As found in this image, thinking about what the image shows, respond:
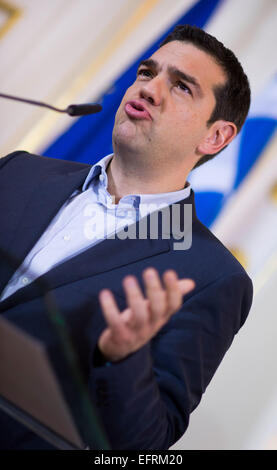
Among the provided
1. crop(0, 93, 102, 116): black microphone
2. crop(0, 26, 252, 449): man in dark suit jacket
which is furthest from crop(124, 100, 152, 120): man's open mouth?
crop(0, 93, 102, 116): black microphone

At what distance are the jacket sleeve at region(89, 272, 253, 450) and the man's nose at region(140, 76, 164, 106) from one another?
43cm

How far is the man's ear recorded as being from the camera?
1.21 metres

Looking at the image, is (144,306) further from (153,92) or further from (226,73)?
(226,73)

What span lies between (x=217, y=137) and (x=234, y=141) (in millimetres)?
166

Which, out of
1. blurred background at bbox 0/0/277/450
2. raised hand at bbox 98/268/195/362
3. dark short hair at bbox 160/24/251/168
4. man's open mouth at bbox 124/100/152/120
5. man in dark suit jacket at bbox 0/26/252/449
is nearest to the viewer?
raised hand at bbox 98/268/195/362

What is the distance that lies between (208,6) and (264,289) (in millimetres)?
888

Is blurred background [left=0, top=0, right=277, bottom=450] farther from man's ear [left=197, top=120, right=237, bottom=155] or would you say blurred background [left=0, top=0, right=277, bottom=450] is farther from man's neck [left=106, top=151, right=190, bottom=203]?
man's neck [left=106, top=151, right=190, bottom=203]

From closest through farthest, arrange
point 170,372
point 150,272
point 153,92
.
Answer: point 150,272
point 170,372
point 153,92

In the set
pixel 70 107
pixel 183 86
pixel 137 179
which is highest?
pixel 183 86

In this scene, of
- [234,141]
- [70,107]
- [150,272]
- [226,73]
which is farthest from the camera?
[234,141]

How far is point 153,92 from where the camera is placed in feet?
3.53

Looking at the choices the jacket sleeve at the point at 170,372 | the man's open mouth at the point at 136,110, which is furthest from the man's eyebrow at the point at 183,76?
the jacket sleeve at the point at 170,372

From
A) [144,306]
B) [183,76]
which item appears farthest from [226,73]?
[144,306]
